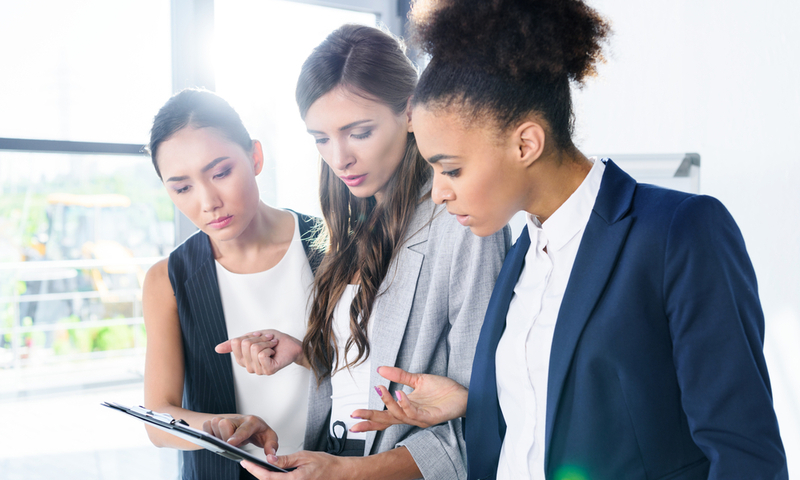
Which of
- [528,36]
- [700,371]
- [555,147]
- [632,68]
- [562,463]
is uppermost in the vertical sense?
[632,68]

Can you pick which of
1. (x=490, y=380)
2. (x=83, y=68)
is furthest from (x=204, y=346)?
(x=83, y=68)

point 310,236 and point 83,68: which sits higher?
point 83,68

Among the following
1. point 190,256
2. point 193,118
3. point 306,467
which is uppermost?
point 193,118

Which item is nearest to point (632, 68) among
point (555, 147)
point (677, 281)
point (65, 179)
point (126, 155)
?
point (555, 147)

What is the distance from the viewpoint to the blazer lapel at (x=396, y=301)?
1.23 meters

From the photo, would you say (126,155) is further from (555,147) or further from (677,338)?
(677,338)

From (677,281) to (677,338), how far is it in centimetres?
A: 8

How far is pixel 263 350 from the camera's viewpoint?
1202 millimetres

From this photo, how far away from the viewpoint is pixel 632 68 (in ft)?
6.22

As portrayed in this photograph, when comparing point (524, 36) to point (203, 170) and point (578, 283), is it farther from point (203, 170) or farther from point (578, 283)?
point (203, 170)

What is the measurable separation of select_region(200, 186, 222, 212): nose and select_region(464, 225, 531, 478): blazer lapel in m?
0.72

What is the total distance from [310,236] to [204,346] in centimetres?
42

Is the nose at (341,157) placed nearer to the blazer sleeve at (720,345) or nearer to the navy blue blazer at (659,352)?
the navy blue blazer at (659,352)

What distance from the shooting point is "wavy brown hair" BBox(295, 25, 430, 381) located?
124 centimetres
